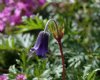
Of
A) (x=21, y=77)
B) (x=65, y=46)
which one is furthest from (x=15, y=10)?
(x=21, y=77)

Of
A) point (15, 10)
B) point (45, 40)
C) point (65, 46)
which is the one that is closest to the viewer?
point (45, 40)

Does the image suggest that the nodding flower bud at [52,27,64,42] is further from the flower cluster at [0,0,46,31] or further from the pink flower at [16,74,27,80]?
the flower cluster at [0,0,46,31]

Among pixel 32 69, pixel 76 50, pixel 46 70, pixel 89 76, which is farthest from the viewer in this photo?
pixel 76 50

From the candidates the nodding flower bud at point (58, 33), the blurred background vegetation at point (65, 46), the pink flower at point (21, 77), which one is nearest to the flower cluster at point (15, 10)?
the blurred background vegetation at point (65, 46)

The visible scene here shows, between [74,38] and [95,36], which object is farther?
[95,36]

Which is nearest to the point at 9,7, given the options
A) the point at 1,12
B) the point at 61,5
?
the point at 1,12

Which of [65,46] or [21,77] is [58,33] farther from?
[65,46]

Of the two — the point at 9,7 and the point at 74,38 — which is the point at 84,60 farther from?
the point at 9,7
